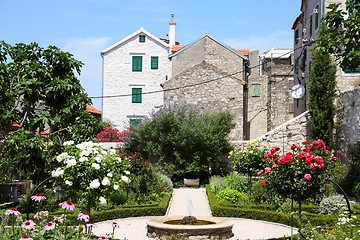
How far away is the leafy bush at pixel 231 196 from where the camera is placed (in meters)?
19.2

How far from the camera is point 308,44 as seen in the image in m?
27.6

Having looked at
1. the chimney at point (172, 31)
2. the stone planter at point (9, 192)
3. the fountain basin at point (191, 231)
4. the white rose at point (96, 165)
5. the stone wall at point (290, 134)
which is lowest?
the fountain basin at point (191, 231)

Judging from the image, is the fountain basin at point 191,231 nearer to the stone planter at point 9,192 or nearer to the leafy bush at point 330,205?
the leafy bush at point 330,205

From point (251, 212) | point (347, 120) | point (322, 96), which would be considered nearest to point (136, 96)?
point (322, 96)

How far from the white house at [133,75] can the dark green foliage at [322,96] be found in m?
20.0

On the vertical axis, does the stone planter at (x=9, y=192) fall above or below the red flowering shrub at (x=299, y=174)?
below

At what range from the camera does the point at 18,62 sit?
48.7ft

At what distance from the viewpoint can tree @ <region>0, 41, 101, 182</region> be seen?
14094mm

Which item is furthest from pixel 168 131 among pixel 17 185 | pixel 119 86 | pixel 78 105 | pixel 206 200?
pixel 119 86

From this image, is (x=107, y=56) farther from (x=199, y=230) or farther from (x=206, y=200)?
(x=199, y=230)

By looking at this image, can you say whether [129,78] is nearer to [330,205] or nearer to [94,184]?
[330,205]

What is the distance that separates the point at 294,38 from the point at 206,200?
18.1m

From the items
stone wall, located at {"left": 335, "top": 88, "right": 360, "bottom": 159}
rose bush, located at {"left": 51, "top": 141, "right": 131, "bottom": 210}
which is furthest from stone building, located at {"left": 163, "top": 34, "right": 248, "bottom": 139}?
rose bush, located at {"left": 51, "top": 141, "right": 131, "bottom": 210}

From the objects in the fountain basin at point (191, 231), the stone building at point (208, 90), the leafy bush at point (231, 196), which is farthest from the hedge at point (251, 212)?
the stone building at point (208, 90)
